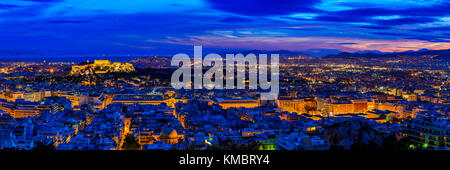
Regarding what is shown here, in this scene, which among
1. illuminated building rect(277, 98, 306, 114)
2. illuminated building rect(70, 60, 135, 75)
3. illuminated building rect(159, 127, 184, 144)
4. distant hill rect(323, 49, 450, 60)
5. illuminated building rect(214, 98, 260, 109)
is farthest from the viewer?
distant hill rect(323, 49, 450, 60)

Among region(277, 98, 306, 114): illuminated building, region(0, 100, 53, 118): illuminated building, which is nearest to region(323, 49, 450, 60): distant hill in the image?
region(277, 98, 306, 114): illuminated building

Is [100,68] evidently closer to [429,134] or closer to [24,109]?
[24,109]

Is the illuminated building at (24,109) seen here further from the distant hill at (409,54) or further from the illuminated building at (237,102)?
the distant hill at (409,54)

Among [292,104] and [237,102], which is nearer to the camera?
[292,104]

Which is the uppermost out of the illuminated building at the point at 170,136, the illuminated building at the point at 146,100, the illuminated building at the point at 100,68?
the illuminated building at the point at 100,68

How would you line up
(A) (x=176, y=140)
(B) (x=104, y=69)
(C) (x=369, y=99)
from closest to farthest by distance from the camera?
(A) (x=176, y=140) → (C) (x=369, y=99) → (B) (x=104, y=69)

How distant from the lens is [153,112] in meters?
23.0

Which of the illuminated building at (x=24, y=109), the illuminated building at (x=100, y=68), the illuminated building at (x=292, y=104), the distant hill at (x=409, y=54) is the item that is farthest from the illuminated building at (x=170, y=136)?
the distant hill at (x=409, y=54)

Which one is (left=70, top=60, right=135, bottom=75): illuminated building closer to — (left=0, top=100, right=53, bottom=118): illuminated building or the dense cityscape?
the dense cityscape

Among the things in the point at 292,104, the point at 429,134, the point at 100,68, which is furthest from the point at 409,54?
the point at 429,134
